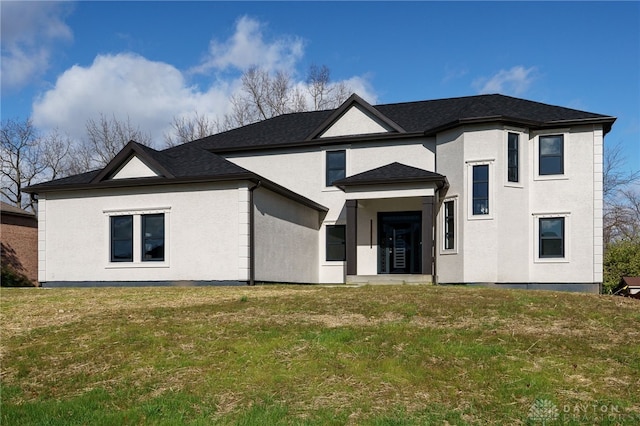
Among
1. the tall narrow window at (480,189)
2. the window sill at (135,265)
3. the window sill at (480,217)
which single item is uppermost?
the tall narrow window at (480,189)

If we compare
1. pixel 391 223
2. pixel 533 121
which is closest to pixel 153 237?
pixel 391 223

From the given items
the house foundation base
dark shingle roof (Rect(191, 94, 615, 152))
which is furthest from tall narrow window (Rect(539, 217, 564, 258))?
dark shingle roof (Rect(191, 94, 615, 152))

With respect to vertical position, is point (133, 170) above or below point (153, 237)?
above

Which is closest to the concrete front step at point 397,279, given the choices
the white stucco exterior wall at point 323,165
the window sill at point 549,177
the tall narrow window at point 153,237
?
the white stucco exterior wall at point 323,165

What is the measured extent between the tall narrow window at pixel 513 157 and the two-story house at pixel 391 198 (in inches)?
1.8

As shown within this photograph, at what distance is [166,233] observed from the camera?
18297 millimetres

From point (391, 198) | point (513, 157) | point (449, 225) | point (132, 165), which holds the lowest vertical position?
point (449, 225)

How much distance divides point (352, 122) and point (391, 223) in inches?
164

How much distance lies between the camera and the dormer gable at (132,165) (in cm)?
1883

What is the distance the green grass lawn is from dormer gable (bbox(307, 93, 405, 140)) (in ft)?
39.0

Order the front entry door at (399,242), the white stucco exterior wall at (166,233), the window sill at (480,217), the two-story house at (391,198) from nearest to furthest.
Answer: the white stucco exterior wall at (166,233), the two-story house at (391,198), the window sill at (480,217), the front entry door at (399,242)

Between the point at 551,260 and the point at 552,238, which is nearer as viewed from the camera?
the point at 551,260

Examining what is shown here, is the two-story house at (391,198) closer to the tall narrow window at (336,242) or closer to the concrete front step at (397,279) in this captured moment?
the concrete front step at (397,279)

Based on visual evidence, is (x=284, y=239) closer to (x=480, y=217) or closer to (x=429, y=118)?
(x=480, y=217)
